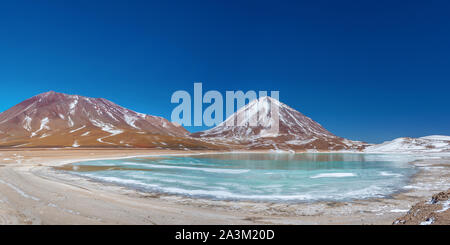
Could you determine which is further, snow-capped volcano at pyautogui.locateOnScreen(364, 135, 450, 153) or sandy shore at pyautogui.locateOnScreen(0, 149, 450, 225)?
snow-capped volcano at pyautogui.locateOnScreen(364, 135, 450, 153)

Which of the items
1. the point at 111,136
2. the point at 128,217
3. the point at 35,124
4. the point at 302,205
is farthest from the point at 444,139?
the point at 35,124

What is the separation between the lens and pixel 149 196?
14.0m

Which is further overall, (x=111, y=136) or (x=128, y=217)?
(x=111, y=136)

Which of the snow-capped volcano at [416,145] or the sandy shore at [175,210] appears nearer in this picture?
the sandy shore at [175,210]

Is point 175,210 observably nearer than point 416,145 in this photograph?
Yes

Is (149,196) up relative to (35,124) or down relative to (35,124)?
down

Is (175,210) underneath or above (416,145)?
above

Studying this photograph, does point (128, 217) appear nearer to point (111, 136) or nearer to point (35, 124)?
point (111, 136)
